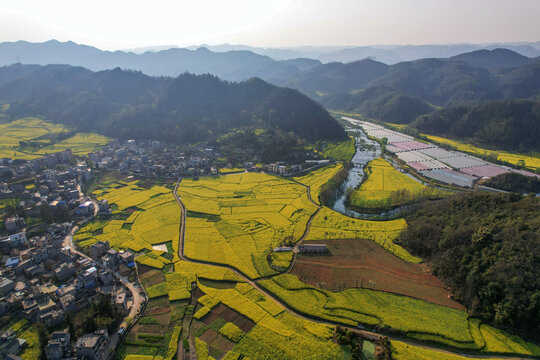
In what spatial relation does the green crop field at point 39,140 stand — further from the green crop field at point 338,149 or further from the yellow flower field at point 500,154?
the yellow flower field at point 500,154

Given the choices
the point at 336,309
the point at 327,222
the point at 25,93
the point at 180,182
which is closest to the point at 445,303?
the point at 336,309

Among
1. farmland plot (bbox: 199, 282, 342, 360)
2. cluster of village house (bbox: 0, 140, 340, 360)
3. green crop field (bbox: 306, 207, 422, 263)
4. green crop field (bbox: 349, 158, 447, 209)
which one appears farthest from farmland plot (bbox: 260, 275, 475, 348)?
green crop field (bbox: 349, 158, 447, 209)

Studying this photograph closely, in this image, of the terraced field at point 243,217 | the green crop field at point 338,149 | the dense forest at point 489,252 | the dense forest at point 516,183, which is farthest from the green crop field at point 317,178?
the dense forest at point 516,183

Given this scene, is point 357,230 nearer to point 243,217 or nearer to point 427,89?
point 243,217

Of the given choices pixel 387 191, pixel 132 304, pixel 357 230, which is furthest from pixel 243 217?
pixel 387 191

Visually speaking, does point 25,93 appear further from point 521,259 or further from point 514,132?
point 514,132

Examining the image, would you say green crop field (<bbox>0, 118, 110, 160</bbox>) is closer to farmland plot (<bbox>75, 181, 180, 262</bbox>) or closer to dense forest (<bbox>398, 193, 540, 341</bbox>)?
farmland plot (<bbox>75, 181, 180, 262</bbox>)
